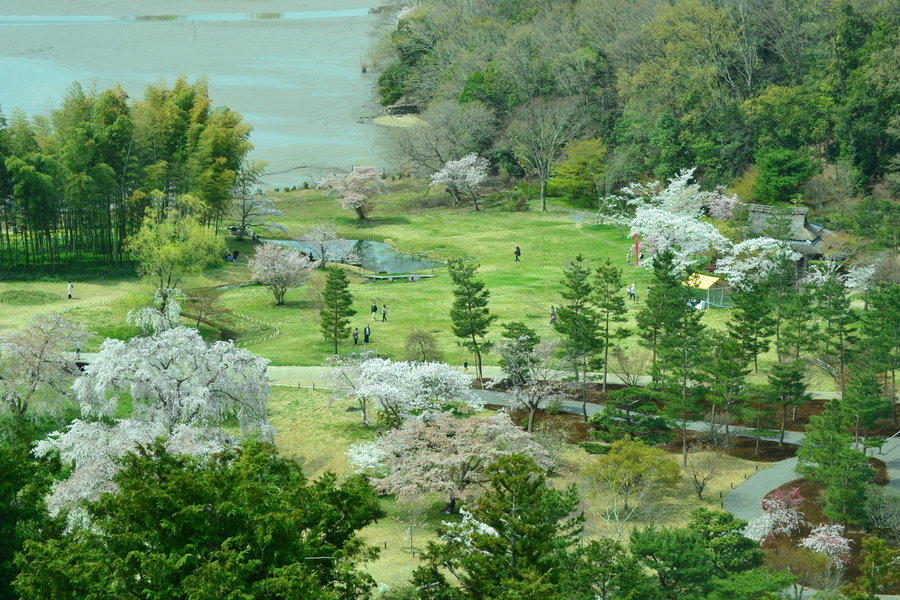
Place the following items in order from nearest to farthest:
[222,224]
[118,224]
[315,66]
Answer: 1. [118,224]
2. [222,224]
3. [315,66]

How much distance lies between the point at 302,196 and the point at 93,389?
44.2 meters

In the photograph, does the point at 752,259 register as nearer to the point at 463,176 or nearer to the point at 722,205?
the point at 722,205

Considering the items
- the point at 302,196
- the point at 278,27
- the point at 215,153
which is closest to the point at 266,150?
the point at 302,196

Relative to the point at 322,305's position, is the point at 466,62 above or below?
above

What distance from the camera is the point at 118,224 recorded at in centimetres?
5831

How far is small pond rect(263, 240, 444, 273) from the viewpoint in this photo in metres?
62.7

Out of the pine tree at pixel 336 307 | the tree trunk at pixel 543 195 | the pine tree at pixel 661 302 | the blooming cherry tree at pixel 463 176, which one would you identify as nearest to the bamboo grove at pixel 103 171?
the pine tree at pixel 336 307

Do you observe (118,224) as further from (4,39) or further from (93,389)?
(4,39)

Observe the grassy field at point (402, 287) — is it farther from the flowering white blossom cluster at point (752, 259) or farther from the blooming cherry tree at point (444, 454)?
the blooming cherry tree at point (444, 454)

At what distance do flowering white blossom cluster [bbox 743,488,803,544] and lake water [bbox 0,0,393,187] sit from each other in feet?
183

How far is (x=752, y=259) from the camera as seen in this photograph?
53.4 meters

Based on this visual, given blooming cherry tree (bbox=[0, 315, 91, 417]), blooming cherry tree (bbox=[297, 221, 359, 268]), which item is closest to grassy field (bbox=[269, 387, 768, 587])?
blooming cherry tree (bbox=[0, 315, 91, 417])

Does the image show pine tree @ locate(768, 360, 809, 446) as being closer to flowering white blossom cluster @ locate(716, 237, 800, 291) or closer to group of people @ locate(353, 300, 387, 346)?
flowering white blossom cluster @ locate(716, 237, 800, 291)

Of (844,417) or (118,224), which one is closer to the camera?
(844,417)
